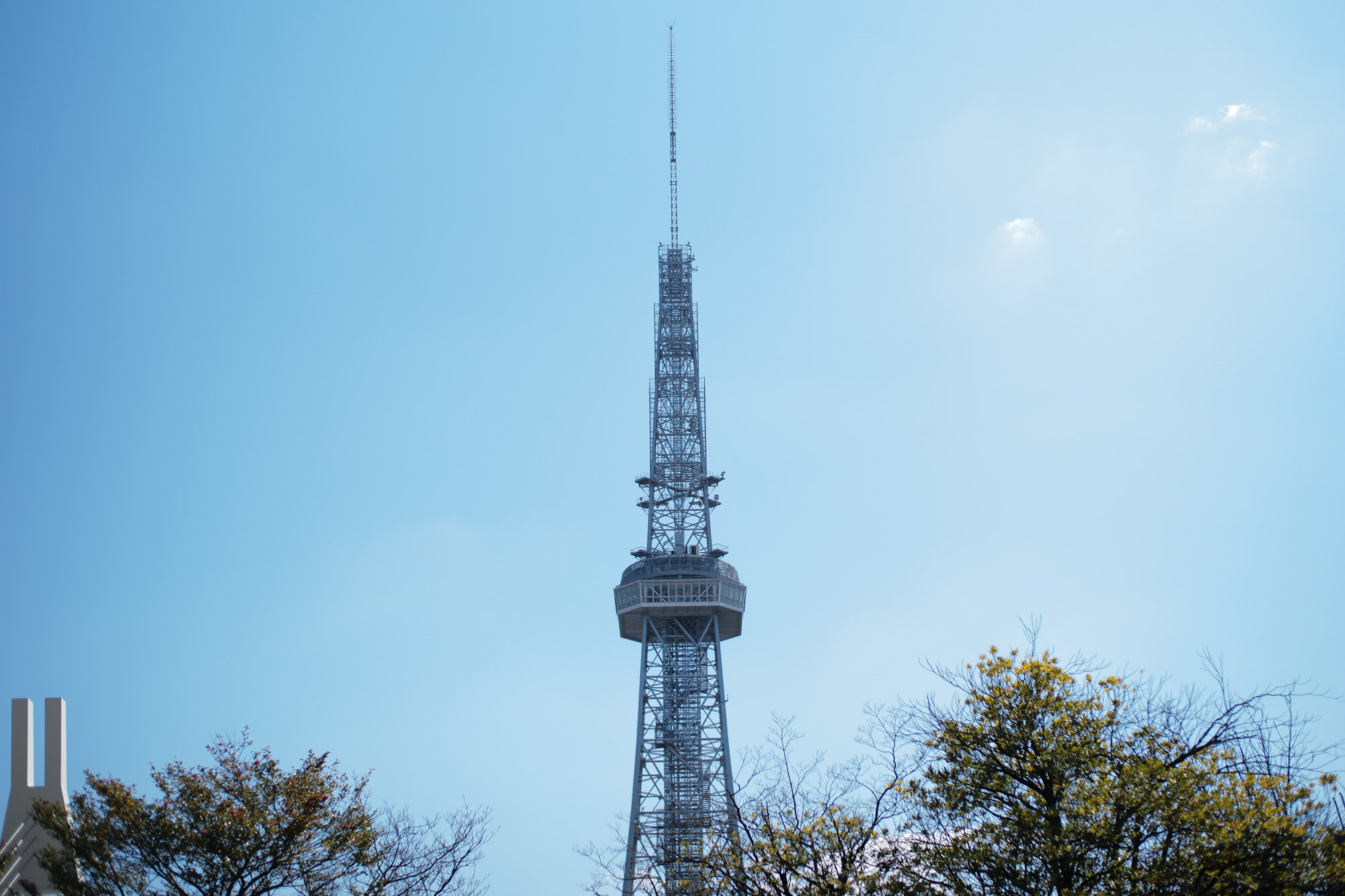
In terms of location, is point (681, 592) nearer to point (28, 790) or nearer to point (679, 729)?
point (679, 729)

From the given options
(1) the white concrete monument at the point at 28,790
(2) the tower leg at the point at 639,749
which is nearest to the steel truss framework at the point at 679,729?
(2) the tower leg at the point at 639,749

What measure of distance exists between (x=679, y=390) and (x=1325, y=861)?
70322 mm

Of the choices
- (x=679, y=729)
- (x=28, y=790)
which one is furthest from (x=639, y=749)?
(x=28, y=790)

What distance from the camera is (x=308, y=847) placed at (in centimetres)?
2641

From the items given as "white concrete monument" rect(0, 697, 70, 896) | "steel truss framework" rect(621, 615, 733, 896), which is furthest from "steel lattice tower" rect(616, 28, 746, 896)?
"white concrete monument" rect(0, 697, 70, 896)

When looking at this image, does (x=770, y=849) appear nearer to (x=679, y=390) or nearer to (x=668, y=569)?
(x=668, y=569)

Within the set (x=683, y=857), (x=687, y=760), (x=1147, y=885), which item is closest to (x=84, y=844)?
(x=683, y=857)

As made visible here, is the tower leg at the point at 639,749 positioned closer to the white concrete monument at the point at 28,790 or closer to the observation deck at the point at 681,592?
the observation deck at the point at 681,592

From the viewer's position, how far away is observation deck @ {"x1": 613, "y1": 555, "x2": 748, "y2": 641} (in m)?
76.2

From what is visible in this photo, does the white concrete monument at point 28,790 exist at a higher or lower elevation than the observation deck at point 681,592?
lower

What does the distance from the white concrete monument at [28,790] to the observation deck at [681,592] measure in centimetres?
4341

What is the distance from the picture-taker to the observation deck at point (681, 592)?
7625 centimetres

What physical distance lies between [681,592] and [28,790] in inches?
1812

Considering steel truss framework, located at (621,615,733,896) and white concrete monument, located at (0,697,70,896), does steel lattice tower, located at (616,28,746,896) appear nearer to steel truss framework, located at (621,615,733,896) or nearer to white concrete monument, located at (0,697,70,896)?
steel truss framework, located at (621,615,733,896)
